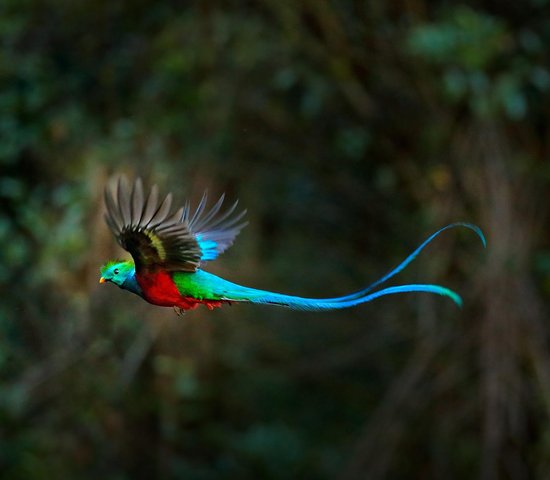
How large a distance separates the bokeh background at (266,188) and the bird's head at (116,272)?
3366mm

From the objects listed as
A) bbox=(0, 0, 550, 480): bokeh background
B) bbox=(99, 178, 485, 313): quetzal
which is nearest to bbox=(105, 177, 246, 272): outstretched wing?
bbox=(99, 178, 485, 313): quetzal

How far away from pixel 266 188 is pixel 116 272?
6575 mm

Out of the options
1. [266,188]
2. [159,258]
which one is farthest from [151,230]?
[266,188]

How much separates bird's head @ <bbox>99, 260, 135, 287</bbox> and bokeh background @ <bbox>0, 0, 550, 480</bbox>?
3.37m

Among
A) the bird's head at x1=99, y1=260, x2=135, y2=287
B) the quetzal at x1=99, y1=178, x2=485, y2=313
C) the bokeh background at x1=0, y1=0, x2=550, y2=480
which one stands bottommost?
the bird's head at x1=99, y1=260, x2=135, y2=287

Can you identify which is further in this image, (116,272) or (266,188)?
(266,188)

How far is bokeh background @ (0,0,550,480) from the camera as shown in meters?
6.55

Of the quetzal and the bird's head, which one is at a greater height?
the quetzal

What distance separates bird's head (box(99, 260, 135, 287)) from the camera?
2.45 metres

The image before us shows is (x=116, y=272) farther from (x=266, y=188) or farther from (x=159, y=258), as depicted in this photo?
(x=266, y=188)

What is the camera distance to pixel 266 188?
29.6 ft

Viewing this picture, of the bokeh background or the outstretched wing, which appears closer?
the outstretched wing

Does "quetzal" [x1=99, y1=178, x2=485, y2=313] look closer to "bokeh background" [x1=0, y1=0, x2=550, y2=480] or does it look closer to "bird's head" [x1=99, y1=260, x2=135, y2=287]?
"bird's head" [x1=99, y1=260, x2=135, y2=287]

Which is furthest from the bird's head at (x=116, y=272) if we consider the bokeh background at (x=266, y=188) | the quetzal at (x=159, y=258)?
the bokeh background at (x=266, y=188)
